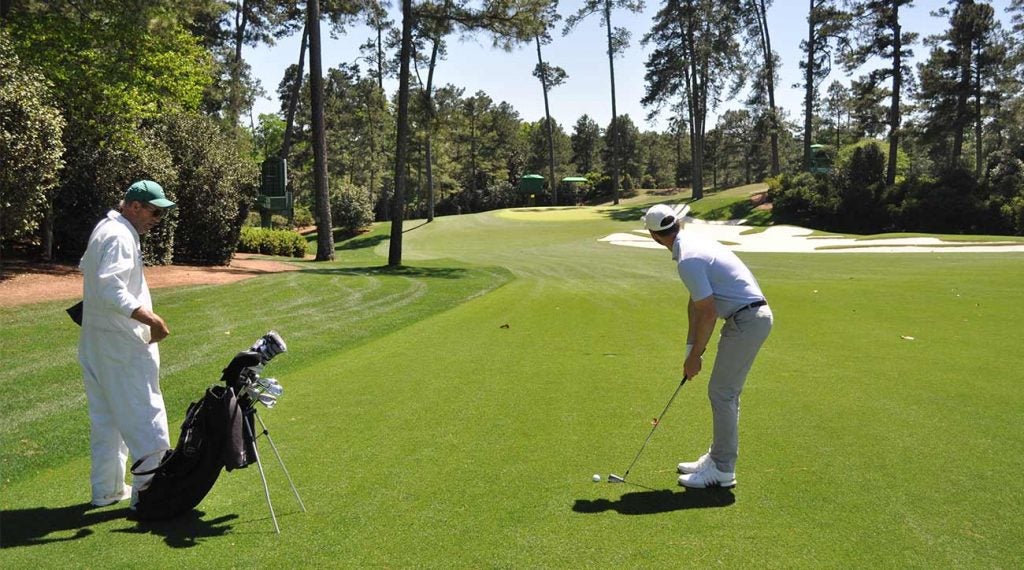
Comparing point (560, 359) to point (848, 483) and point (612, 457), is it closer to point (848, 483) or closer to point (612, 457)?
point (612, 457)

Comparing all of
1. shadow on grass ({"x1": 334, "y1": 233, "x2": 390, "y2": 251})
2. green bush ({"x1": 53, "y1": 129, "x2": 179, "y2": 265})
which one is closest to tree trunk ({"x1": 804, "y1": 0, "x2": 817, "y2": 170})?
shadow on grass ({"x1": 334, "y1": 233, "x2": 390, "y2": 251})

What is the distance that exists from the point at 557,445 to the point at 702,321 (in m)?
1.64

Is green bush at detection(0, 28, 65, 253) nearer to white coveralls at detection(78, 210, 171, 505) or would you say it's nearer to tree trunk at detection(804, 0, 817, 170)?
white coveralls at detection(78, 210, 171, 505)

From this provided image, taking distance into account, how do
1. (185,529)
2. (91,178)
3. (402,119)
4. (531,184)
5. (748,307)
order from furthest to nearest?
1. (531,184)
2. (402,119)
3. (91,178)
4. (748,307)
5. (185,529)

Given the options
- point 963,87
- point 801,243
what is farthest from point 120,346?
point 963,87

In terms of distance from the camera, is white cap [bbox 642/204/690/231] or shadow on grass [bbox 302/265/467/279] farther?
shadow on grass [bbox 302/265/467/279]

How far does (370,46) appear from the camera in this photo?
50125mm

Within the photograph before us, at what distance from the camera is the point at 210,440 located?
4.13 m

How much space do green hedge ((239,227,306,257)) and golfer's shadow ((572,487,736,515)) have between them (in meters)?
26.3

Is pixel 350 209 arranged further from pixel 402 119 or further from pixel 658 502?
pixel 658 502

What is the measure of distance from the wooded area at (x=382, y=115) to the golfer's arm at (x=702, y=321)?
1422cm

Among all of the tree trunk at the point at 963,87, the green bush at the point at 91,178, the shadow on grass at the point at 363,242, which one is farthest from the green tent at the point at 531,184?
the green bush at the point at 91,178

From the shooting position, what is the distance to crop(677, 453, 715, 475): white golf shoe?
4504mm

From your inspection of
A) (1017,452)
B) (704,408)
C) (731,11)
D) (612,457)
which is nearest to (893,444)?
(1017,452)
